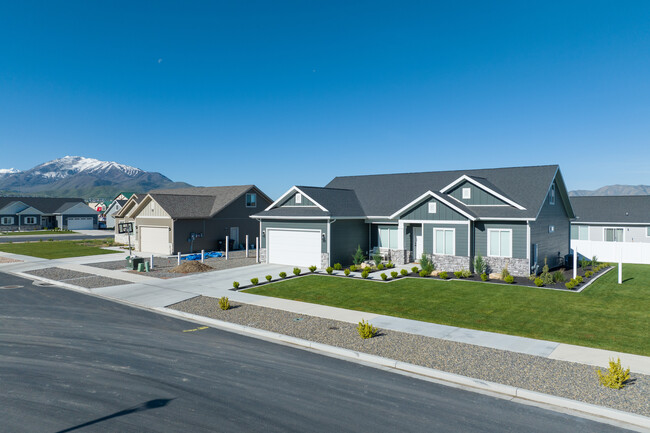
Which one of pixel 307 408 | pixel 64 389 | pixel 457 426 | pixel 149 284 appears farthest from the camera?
pixel 149 284

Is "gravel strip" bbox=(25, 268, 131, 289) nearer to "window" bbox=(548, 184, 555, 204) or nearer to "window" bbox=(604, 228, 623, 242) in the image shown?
"window" bbox=(548, 184, 555, 204)

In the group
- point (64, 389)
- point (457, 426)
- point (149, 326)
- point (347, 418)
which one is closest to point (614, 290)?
point (457, 426)

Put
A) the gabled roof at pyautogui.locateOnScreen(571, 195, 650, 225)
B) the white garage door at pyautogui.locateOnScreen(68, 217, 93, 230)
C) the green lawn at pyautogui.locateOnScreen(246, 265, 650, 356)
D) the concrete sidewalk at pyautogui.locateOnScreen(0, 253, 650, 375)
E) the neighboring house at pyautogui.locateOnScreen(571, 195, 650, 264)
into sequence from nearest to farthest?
the concrete sidewalk at pyautogui.locateOnScreen(0, 253, 650, 375) < the green lawn at pyautogui.locateOnScreen(246, 265, 650, 356) < the neighboring house at pyautogui.locateOnScreen(571, 195, 650, 264) < the gabled roof at pyautogui.locateOnScreen(571, 195, 650, 225) < the white garage door at pyautogui.locateOnScreen(68, 217, 93, 230)

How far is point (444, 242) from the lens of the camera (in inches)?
963

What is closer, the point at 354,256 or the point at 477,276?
the point at 477,276

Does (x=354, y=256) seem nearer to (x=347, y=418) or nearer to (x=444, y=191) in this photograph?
(x=444, y=191)

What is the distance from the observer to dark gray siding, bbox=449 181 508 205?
24.4m

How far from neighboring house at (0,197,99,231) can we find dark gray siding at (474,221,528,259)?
240ft

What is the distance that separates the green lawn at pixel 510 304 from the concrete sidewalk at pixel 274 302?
2.22ft

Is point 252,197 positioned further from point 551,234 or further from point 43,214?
point 43,214

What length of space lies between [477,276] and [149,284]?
57.4 ft

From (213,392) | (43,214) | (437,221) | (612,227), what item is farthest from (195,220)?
(43,214)

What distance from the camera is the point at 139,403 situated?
8.04 m

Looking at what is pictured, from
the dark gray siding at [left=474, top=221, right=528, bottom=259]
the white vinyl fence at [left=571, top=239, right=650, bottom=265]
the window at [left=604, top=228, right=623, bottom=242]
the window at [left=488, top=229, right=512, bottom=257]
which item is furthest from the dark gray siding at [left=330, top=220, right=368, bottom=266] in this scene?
the window at [left=604, top=228, right=623, bottom=242]
